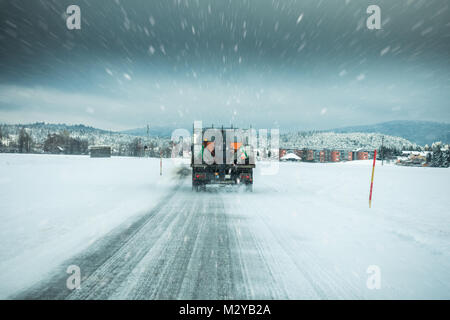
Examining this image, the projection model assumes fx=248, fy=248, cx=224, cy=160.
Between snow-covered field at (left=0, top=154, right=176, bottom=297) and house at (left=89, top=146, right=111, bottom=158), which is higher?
house at (left=89, top=146, right=111, bottom=158)

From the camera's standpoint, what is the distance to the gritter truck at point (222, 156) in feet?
35.8

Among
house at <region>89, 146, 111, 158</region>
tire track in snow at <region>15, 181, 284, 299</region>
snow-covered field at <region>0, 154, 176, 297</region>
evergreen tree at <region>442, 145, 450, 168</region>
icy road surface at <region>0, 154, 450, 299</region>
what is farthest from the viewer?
evergreen tree at <region>442, 145, 450, 168</region>

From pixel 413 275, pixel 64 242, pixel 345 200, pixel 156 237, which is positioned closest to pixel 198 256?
pixel 156 237

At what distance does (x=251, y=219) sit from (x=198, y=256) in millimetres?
2711

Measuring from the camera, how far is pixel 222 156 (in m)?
11.1

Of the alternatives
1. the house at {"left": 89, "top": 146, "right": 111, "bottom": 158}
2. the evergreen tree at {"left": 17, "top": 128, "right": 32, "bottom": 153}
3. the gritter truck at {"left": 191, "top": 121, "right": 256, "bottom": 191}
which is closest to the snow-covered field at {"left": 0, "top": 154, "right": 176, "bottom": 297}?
the gritter truck at {"left": 191, "top": 121, "right": 256, "bottom": 191}

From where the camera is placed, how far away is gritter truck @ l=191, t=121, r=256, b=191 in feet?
35.8

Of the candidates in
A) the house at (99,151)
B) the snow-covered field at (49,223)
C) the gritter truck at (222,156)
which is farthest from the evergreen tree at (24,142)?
the gritter truck at (222,156)

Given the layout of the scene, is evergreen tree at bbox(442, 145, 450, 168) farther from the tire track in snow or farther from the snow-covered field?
the tire track in snow

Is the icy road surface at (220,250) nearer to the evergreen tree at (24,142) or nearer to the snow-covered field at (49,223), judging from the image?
the snow-covered field at (49,223)

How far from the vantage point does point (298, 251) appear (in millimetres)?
4316

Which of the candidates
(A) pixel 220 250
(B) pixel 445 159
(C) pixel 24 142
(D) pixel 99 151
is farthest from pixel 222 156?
(C) pixel 24 142

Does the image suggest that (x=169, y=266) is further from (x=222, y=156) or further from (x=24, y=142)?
(x=24, y=142)
